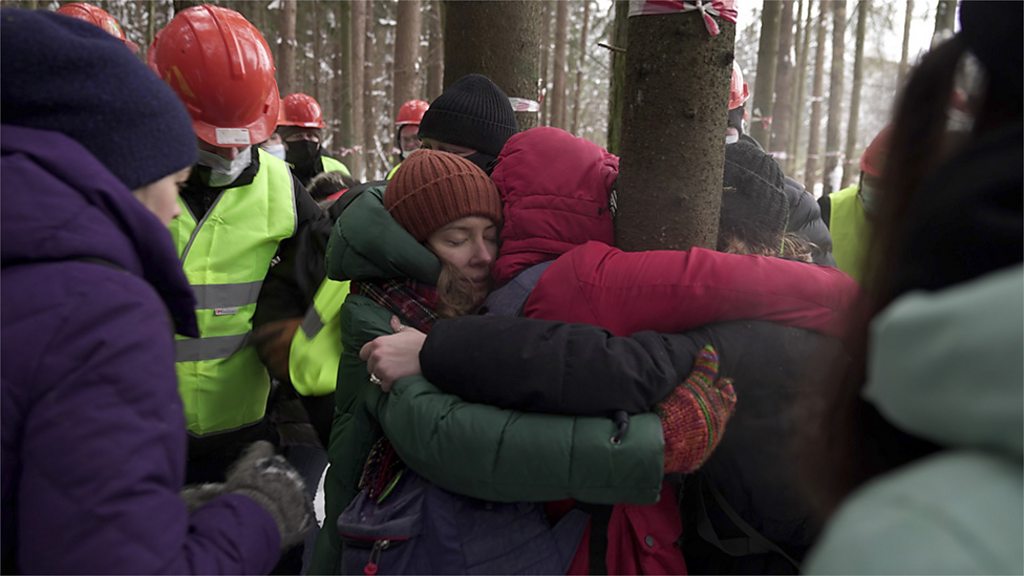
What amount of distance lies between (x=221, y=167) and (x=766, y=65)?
36.1 ft

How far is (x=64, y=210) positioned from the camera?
1032 millimetres

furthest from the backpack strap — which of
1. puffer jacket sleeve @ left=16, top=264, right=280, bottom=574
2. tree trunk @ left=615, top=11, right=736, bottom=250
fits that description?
puffer jacket sleeve @ left=16, top=264, right=280, bottom=574

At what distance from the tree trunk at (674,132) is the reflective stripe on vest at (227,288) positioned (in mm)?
1363

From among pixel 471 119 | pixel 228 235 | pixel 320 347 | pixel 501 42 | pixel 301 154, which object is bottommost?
pixel 320 347

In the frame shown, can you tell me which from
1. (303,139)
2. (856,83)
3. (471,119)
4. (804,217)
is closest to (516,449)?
(471,119)

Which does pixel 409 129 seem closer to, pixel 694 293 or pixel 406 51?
pixel 406 51

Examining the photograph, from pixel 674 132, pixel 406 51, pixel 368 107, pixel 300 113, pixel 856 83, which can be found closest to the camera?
pixel 674 132

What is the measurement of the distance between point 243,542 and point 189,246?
139 cm

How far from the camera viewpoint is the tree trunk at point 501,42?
374 cm

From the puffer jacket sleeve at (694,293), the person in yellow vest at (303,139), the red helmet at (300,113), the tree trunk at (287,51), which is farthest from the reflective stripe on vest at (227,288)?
the tree trunk at (287,51)

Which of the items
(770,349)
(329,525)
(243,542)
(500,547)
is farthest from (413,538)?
(770,349)

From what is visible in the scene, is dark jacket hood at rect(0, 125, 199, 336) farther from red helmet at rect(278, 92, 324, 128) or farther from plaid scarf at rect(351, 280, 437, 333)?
red helmet at rect(278, 92, 324, 128)

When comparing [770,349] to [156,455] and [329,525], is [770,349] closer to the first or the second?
[156,455]

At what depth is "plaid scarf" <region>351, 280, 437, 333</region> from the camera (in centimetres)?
187
